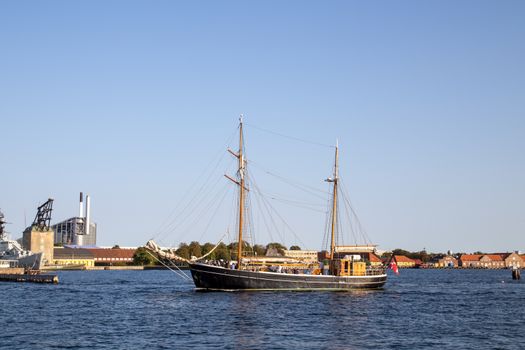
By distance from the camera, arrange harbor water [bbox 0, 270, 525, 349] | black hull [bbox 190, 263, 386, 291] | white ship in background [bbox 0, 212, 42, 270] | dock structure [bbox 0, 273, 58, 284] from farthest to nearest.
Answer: white ship in background [bbox 0, 212, 42, 270] → dock structure [bbox 0, 273, 58, 284] → black hull [bbox 190, 263, 386, 291] → harbor water [bbox 0, 270, 525, 349]

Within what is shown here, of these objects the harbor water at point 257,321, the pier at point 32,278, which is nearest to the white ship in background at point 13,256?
the pier at point 32,278

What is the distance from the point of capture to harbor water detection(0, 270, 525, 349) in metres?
48.0

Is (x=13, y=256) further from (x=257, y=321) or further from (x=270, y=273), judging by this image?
(x=257, y=321)

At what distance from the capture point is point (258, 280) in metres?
90.0

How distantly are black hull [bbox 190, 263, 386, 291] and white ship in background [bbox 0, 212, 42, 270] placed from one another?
8869 centimetres

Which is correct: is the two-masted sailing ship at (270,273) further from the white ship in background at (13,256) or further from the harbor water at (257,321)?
the white ship in background at (13,256)

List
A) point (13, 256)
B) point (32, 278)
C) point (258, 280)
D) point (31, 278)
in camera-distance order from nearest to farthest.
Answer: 1. point (258, 280)
2. point (32, 278)
3. point (31, 278)
4. point (13, 256)

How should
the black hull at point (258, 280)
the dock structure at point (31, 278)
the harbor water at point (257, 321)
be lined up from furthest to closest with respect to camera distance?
the dock structure at point (31, 278)
the black hull at point (258, 280)
the harbor water at point (257, 321)

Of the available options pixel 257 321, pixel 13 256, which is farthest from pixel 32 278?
pixel 257 321

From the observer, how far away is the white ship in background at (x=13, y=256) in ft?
561

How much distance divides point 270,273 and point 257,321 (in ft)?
103

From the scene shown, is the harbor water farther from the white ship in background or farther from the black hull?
the white ship in background

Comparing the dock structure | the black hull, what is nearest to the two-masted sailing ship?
the black hull

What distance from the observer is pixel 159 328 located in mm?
54812
